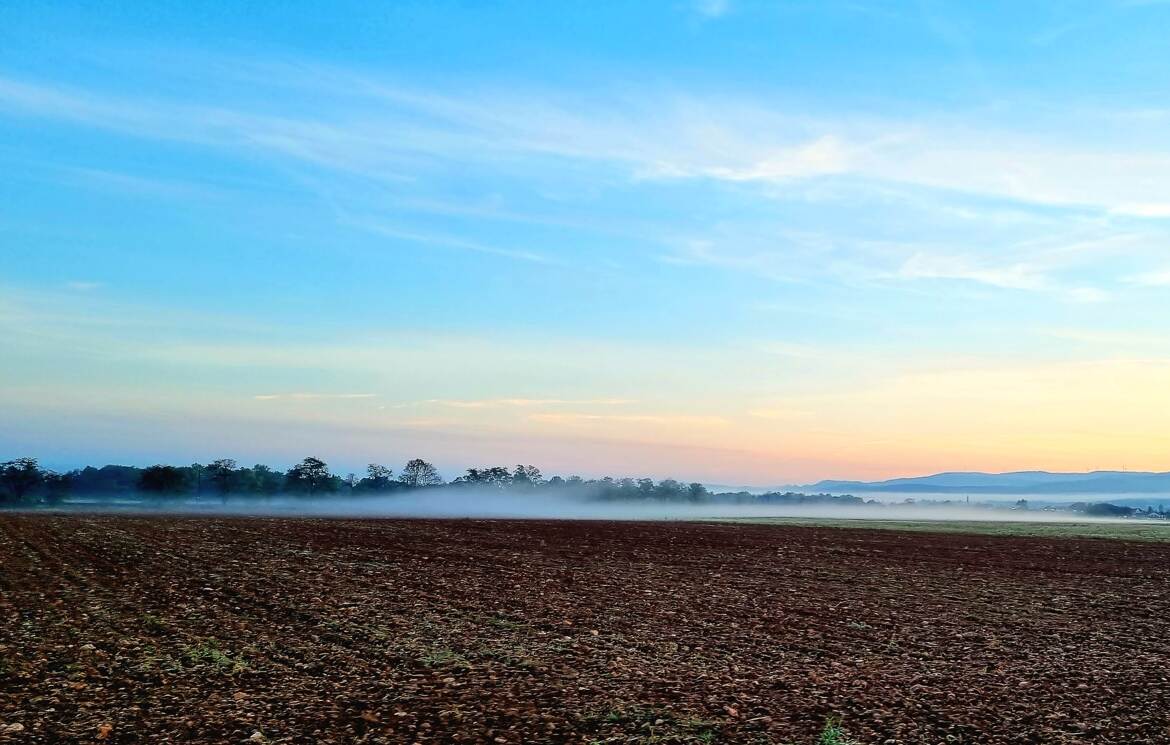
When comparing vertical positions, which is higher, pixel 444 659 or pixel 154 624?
pixel 154 624

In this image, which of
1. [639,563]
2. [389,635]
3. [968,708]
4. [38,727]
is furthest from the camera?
[639,563]

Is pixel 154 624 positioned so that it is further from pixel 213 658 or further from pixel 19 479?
pixel 19 479

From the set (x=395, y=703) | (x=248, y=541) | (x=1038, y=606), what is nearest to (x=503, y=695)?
(x=395, y=703)

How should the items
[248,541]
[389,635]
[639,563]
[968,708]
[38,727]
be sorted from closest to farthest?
[38,727], [968,708], [389,635], [639,563], [248,541]

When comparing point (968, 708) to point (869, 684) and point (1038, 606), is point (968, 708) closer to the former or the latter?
point (869, 684)

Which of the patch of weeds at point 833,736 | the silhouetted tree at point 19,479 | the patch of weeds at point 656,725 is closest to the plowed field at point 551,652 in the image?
the patch of weeds at point 656,725

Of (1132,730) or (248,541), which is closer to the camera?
(1132,730)

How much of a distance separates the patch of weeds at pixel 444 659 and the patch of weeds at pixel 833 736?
22.5ft

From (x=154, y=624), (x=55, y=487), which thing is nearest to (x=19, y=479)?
(x=55, y=487)

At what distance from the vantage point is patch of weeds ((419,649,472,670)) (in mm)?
15938

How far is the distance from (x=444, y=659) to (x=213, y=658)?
434 cm

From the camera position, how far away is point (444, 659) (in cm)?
1642

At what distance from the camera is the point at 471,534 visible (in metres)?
55.9

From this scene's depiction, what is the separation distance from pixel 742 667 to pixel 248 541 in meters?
32.1
